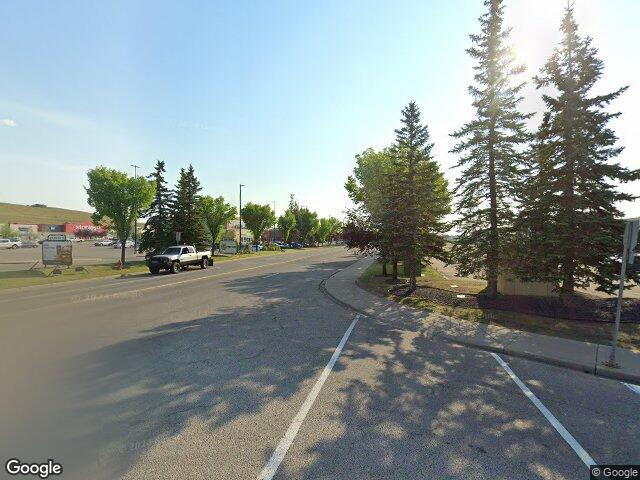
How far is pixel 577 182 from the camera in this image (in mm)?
11195

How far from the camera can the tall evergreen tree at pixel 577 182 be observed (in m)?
10.3

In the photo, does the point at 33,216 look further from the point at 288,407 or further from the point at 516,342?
the point at 516,342

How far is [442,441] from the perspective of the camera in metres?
3.76

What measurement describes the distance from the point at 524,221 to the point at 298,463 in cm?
1170

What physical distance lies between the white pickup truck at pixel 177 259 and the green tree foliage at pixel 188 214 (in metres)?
7.19

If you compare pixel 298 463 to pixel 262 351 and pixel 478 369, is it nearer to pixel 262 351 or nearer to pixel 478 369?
pixel 262 351

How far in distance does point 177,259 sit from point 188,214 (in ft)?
39.1

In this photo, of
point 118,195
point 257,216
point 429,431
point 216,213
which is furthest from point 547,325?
point 257,216

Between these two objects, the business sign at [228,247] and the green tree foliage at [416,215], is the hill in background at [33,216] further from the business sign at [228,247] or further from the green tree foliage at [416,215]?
the green tree foliage at [416,215]

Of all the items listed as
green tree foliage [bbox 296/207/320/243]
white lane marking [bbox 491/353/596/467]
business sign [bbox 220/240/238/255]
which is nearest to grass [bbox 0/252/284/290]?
white lane marking [bbox 491/353/596/467]

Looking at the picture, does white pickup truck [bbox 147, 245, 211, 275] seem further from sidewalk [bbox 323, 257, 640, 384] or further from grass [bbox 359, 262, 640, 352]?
grass [bbox 359, 262, 640, 352]

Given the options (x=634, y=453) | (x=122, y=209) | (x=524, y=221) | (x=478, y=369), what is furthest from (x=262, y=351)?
(x=122, y=209)

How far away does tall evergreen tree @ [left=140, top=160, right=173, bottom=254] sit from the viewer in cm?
3291

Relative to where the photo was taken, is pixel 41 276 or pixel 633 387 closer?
pixel 633 387
